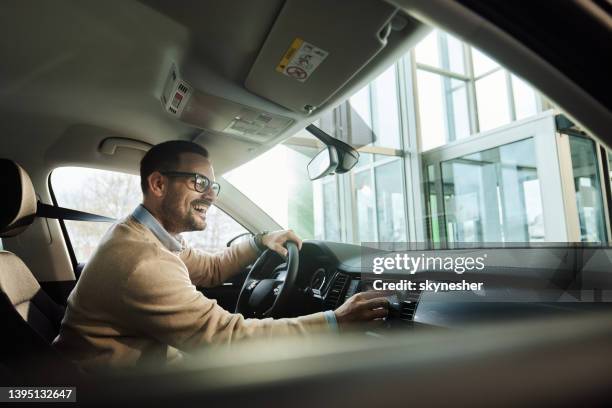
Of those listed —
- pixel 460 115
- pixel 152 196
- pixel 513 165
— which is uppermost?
pixel 460 115

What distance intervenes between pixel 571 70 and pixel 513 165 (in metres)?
4.39

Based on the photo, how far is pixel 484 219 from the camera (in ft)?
16.4

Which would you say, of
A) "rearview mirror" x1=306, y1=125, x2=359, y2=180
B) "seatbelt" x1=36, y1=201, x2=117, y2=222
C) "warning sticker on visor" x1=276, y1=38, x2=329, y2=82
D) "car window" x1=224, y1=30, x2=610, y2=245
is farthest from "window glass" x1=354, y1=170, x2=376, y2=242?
"warning sticker on visor" x1=276, y1=38, x2=329, y2=82

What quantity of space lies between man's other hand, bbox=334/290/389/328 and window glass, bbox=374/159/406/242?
477 cm

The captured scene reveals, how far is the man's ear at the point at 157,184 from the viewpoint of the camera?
1.21 metres

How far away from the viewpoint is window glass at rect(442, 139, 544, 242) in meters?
4.09

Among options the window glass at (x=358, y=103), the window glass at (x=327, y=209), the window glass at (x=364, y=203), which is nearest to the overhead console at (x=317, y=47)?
the window glass at (x=358, y=103)

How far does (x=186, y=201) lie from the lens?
125cm

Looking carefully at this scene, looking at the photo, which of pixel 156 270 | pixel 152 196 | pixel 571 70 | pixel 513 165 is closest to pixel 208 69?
pixel 152 196

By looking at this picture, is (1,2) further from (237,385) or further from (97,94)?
(237,385)

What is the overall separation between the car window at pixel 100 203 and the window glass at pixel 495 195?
3.11 m

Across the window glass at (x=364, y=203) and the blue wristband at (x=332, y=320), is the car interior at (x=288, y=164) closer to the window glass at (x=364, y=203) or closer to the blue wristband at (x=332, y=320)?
the blue wristband at (x=332, y=320)

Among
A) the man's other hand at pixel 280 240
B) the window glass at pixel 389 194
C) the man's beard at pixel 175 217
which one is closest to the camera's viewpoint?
the man's beard at pixel 175 217

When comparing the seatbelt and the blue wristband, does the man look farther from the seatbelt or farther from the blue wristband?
the seatbelt
